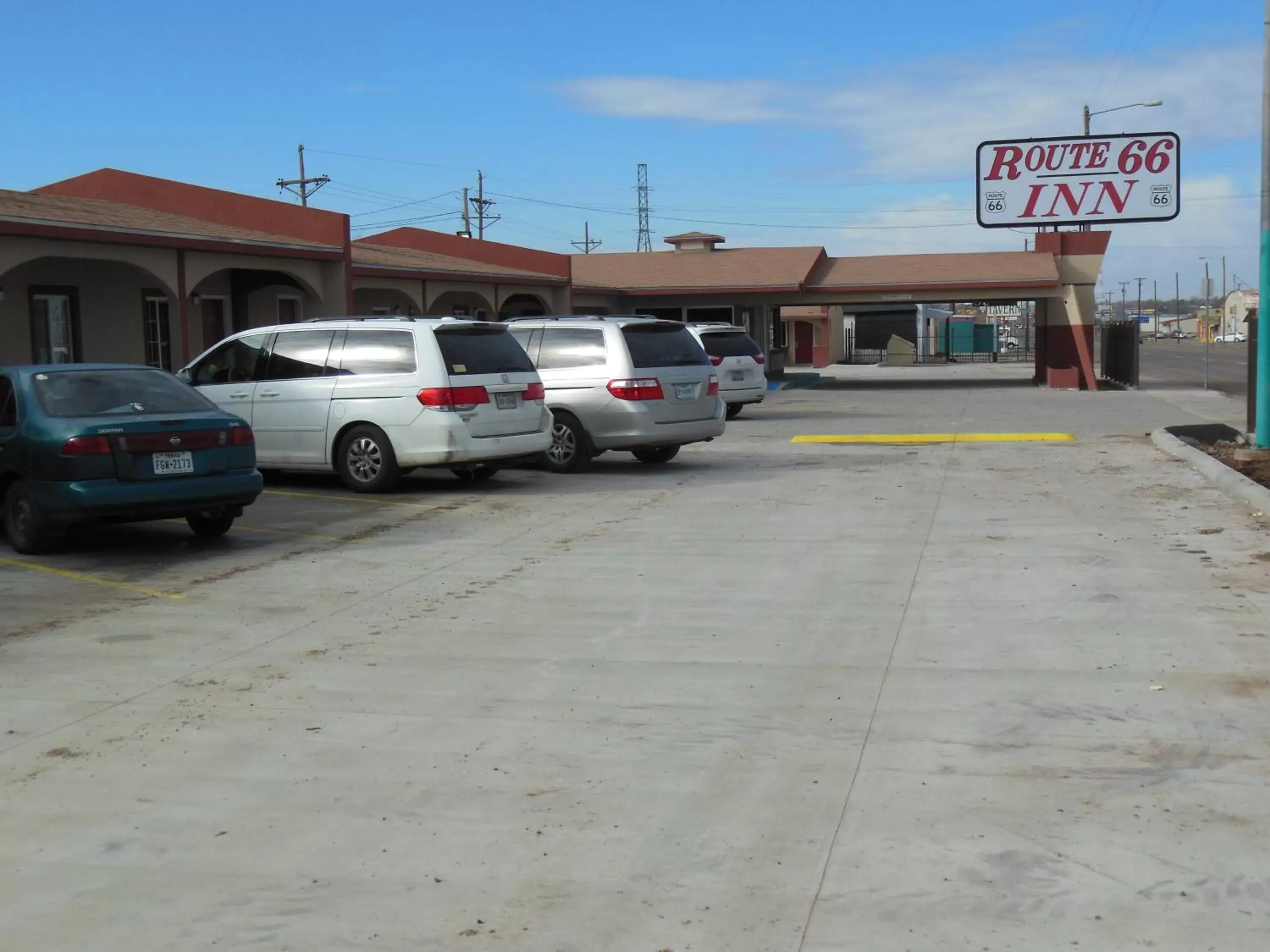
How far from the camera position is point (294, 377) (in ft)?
48.3

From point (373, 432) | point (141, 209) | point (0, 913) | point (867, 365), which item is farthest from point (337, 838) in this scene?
point (867, 365)

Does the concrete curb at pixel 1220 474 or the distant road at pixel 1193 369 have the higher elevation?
the distant road at pixel 1193 369

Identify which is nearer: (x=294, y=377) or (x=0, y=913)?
(x=0, y=913)

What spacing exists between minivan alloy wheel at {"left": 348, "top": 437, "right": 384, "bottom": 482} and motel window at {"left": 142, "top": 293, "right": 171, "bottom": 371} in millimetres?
9411

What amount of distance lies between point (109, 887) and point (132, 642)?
3610mm

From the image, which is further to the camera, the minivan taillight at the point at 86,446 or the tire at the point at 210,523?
the tire at the point at 210,523

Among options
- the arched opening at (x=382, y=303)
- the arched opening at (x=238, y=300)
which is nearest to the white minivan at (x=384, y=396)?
the arched opening at (x=238, y=300)

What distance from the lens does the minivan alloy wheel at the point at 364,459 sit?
14320mm

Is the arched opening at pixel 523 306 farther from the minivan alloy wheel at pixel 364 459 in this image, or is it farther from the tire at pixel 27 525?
the tire at pixel 27 525

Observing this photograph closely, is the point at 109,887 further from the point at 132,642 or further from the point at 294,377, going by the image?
the point at 294,377

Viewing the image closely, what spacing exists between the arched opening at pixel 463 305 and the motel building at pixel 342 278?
67 millimetres

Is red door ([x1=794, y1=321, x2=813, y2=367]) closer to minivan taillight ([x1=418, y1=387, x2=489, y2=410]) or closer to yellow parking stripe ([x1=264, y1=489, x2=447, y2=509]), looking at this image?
yellow parking stripe ([x1=264, y1=489, x2=447, y2=509])

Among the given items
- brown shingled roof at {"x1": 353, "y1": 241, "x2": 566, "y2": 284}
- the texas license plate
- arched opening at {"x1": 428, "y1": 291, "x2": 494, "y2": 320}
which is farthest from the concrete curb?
arched opening at {"x1": 428, "y1": 291, "x2": 494, "y2": 320}

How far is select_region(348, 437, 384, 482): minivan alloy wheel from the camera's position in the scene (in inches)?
564
